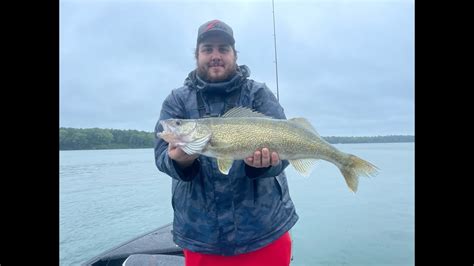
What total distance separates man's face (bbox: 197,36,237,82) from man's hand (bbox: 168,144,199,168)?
2.28 feet

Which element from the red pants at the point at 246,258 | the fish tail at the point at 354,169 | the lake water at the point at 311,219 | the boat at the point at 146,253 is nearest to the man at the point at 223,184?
the red pants at the point at 246,258

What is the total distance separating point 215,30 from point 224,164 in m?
1.20

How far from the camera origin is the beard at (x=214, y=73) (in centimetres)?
307

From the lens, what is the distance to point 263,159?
114 inches

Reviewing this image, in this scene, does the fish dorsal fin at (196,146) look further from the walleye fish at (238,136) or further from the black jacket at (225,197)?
the black jacket at (225,197)

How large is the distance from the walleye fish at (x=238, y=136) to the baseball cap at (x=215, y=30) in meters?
0.68

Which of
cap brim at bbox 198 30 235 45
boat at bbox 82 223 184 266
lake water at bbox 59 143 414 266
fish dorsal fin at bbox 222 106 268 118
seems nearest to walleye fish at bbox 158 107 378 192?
fish dorsal fin at bbox 222 106 268 118

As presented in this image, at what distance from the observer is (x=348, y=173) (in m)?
3.42

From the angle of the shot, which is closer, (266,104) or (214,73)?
(214,73)

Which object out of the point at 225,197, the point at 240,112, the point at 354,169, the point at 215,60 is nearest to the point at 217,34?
the point at 215,60

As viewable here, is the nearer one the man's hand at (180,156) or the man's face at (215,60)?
the man's hand at (180,156)

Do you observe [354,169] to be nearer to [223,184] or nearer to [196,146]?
[223,184]
